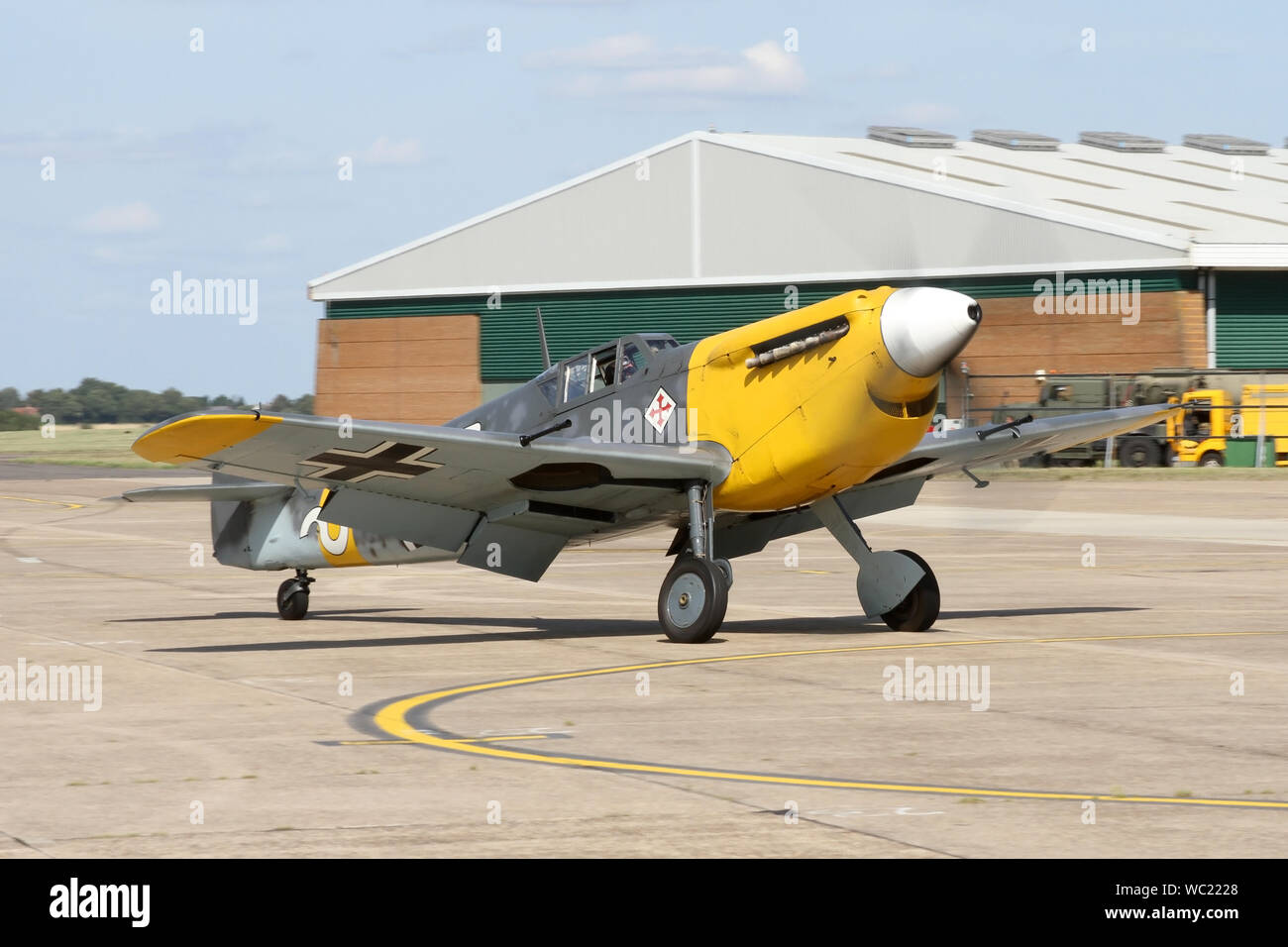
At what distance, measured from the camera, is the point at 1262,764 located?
8430 mm

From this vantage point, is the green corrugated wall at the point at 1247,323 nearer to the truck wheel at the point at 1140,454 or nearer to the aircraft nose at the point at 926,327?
the truck wheel at the point at 1140,454

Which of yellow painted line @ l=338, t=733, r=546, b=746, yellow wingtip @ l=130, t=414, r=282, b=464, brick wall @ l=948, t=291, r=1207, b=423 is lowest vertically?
yellow painted line @ l=338, t=733, r=546, b=746

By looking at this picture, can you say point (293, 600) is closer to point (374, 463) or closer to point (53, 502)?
point (374, 463)

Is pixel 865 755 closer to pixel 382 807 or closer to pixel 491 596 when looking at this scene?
pixel 382 807

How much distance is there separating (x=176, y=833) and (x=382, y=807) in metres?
0.95

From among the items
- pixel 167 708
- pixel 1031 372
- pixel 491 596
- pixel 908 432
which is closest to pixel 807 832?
pixel 167 708

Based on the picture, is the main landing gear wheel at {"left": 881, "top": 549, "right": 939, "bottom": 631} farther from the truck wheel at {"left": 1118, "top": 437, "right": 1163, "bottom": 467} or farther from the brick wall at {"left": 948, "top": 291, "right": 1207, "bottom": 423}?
the brick wall at {"left": 948, "top": 291, "right": 1207, "bottom": 423}

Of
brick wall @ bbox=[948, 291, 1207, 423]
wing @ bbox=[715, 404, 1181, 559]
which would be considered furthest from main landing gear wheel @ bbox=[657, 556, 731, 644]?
brick wall @ bbox=[948, 291, 1207, 423]

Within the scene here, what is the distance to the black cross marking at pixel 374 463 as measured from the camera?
13500 mm

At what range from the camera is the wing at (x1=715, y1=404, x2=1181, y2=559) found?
15.7 m

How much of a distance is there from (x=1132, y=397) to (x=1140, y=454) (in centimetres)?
242

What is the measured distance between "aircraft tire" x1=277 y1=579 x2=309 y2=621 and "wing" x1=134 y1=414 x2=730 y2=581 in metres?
2.08

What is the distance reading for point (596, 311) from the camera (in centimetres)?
6306

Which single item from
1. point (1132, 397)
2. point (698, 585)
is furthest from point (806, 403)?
point (1132, 397)
